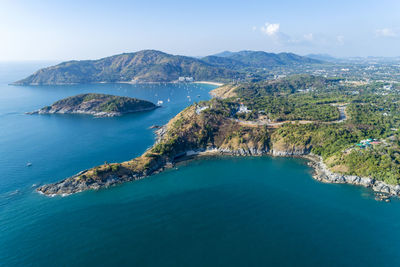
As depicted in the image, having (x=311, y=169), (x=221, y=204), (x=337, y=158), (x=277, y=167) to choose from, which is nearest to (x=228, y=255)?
(x=221, y=204)

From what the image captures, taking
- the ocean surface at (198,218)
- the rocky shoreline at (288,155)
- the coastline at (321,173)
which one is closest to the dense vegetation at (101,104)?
the ocean surface at (198,218)

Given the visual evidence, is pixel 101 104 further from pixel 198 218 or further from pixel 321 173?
pixel 321 173

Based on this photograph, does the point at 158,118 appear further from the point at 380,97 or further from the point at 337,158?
the point at 380,97

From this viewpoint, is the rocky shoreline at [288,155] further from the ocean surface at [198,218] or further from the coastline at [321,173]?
the ocean surface at [198,218]

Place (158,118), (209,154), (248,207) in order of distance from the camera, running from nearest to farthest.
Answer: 1. (248,207)
2. (209,154)
3. (158,118)

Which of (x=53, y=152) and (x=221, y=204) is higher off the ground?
(x=53, y=152)

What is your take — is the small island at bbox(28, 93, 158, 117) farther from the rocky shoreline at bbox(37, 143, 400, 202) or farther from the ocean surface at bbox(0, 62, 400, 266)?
the rocky shoreline at bbox(37, 143, 400, 202)
